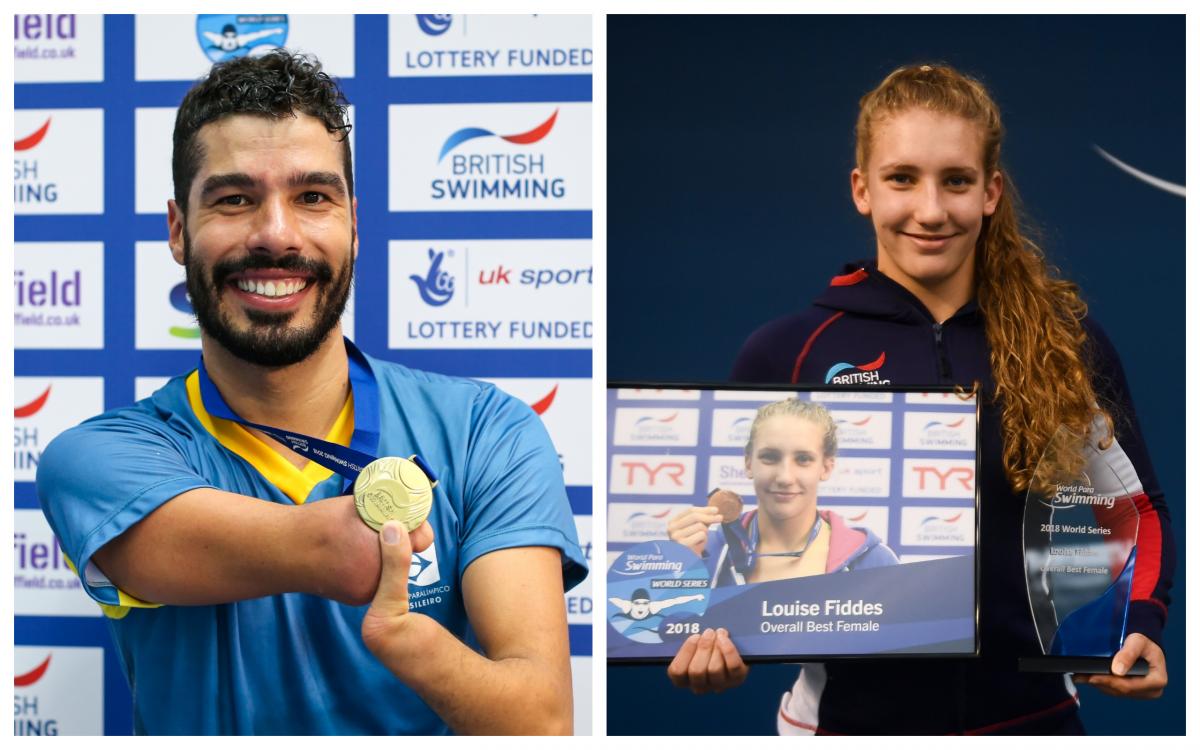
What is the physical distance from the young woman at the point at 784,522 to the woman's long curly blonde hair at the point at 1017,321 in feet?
1.20

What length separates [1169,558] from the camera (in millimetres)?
2365

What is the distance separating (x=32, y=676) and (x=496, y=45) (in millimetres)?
2006

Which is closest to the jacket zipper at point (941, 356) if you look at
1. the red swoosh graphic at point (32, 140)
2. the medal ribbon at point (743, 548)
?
the medal ribbon at point (743, 548)

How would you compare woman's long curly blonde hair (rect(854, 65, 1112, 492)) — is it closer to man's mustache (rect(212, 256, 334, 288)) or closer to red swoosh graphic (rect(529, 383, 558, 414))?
red swoosh graphic (rect(529, 383, 558, 414))

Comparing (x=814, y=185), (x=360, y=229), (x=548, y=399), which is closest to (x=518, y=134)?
(x=360, y=229)

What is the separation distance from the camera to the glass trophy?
229 centimetres

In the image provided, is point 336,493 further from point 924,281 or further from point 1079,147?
point 1079,147

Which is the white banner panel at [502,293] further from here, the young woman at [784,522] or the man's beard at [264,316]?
the young woman at [784,522]

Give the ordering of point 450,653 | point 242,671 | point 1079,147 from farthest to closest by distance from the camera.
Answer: point 1079,147 < point 242,671 < point 450,653

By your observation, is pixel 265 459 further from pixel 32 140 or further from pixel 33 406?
pixel 32 140

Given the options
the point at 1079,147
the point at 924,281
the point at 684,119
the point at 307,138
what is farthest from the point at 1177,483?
the point at 307,138

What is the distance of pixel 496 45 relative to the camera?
281 centimetres

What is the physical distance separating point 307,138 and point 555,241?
30.1 inches

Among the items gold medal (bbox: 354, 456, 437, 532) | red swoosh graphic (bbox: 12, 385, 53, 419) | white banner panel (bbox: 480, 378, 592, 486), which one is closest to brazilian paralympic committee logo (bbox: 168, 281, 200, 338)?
red swoosh graphic (bbox: 12, 385, 53, 419)
